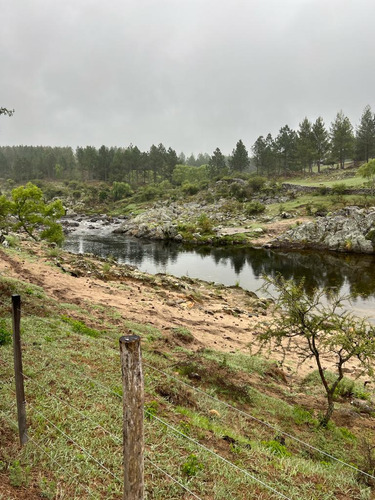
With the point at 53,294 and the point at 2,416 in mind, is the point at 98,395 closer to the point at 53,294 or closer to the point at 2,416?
the point at 2,416

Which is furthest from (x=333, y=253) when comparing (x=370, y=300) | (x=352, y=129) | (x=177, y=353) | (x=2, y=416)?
(x=352, y=129)

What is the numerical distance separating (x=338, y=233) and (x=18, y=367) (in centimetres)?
4905

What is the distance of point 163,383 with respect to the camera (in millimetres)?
9055

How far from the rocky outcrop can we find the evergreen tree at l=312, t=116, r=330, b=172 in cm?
4134

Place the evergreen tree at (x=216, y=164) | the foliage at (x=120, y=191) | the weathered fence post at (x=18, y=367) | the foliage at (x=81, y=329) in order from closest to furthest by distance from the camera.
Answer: the weathered fence post at (x=18, y=367) < the foliage at (x=81, y=329) < the foliage at (x=120, y=191) < the evergreen tree at (x=216, y=164)

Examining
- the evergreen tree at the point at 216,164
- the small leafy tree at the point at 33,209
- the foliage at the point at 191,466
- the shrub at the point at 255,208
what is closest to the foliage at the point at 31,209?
the small leafy tree at the point at 33,209

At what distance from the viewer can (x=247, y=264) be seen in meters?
40.3

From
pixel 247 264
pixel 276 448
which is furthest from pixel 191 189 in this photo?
pixel 276 448

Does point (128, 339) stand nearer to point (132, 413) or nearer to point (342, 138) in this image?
point (132, 413)

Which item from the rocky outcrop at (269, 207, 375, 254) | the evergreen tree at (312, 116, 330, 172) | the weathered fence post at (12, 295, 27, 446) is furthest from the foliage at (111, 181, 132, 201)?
the weathered fence post at (12, 295, 27, 446)

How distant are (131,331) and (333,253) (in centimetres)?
3876

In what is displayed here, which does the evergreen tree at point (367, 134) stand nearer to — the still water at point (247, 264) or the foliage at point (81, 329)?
the still water at point (247, 264)

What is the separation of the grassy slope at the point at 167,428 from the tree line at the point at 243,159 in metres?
86.9

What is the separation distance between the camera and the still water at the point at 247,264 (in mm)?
31344
